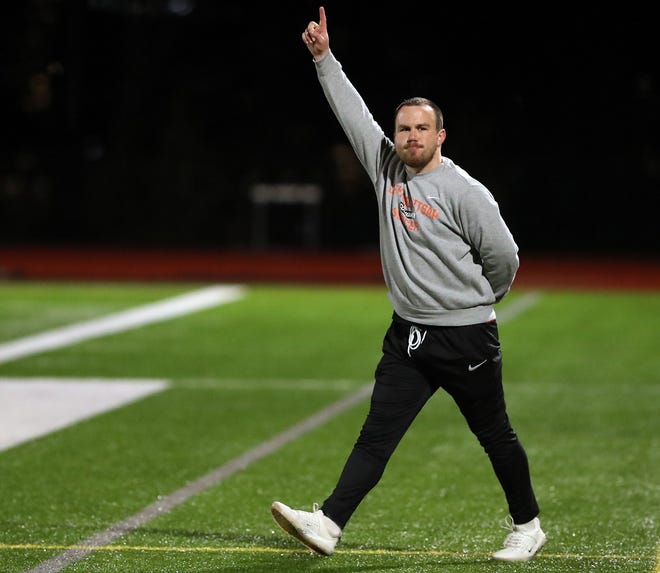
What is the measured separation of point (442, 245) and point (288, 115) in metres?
28.1

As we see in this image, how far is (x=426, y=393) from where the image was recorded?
555cm

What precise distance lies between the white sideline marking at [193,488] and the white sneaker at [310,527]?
862 mm

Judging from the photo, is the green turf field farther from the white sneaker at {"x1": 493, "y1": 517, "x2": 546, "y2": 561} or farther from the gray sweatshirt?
the gray sweatshirt

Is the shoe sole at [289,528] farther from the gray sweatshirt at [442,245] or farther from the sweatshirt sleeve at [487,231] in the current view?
the sweatshirt sleeve at [487,231]

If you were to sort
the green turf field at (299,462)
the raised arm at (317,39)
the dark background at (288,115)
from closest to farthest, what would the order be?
the raised arm at (317,39) < the green turf field at (299,462) < the dark background at (288,115)

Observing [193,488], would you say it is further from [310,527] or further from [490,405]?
[490,405]

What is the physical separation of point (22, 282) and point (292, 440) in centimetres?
1473

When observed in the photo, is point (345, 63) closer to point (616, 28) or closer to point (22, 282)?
point (616, 28)

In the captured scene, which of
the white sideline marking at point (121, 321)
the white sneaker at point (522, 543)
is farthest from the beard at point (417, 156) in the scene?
the white sideline marking at point (121, 321)

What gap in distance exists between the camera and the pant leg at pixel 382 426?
550 centimetres

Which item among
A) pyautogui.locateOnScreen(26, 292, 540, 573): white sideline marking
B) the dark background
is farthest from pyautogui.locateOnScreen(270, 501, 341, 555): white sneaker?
the dark background

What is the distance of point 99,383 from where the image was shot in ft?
36.1

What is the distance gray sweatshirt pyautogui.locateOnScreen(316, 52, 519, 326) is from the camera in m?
5.25

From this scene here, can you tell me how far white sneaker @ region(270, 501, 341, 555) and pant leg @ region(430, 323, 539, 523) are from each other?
680mm
